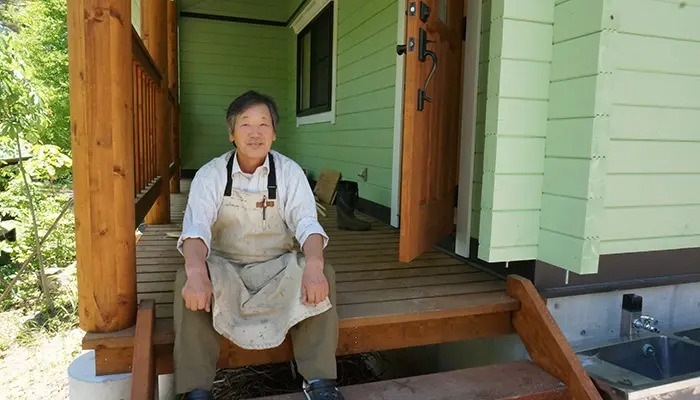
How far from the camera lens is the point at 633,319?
2.20m

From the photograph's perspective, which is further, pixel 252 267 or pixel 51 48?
pixel 51 48

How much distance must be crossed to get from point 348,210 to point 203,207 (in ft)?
6.86

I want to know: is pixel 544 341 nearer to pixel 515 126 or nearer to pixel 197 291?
pixel 515 126

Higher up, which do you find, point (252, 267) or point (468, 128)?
point (468, 128)

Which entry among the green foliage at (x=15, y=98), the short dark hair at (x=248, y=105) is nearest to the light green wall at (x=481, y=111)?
the short dark hair at (x=248, y=105)

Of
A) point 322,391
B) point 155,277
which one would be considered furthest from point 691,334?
point 155,277

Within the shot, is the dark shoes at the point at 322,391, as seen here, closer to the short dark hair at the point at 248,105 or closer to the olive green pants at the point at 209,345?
the olive green pants at the point at 209,345

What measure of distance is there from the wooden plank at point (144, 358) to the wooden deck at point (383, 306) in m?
0.06

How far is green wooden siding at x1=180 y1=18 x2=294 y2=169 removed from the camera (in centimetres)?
713

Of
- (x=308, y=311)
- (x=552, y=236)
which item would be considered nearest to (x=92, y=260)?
(x=308, y=311)

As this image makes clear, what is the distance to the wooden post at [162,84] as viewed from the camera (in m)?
3.43

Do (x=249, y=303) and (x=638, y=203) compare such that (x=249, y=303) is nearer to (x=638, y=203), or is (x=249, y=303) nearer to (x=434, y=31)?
(x=434, y=31)

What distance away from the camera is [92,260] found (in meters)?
1.58

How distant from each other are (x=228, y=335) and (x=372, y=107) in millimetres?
2782
